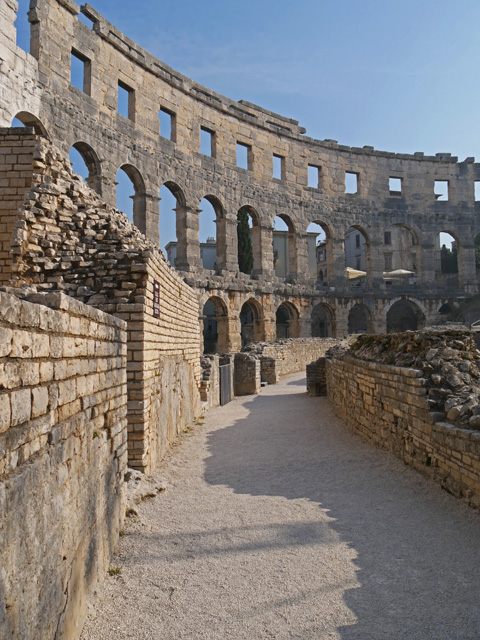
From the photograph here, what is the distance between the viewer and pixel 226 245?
82.7 feet

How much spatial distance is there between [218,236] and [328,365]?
1337 centimetres

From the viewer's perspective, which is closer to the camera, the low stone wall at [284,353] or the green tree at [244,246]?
the low stone wall at [284,353]

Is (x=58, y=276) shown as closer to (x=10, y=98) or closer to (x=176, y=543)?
(x=176, y=543)

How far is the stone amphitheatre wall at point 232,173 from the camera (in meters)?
17.3

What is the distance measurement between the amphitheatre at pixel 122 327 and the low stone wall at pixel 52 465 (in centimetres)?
1

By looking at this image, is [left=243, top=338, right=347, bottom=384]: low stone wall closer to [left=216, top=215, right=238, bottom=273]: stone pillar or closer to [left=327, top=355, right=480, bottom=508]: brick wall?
[left=216, top=215, right=238, bottom=273]: stone pillar

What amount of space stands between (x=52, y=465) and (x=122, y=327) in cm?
242

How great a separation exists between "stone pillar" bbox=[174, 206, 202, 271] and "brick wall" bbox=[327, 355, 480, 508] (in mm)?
14503

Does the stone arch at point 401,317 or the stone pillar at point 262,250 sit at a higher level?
the stone pillar at point 262,250

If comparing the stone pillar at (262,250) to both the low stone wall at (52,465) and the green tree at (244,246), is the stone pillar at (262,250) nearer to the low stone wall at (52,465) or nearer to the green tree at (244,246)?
the green tree at (244,246)

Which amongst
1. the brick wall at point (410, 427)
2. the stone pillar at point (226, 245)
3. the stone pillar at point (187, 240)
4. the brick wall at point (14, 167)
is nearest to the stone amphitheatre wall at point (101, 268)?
the brick wall at point (14, 167)

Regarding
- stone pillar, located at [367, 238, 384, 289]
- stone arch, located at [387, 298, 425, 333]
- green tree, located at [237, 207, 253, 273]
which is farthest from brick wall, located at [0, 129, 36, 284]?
stone arch, located at [387, 298, 425, 333]

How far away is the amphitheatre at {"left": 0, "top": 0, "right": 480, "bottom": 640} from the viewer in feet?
7.72

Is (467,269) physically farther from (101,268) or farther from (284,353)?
(101,268)
